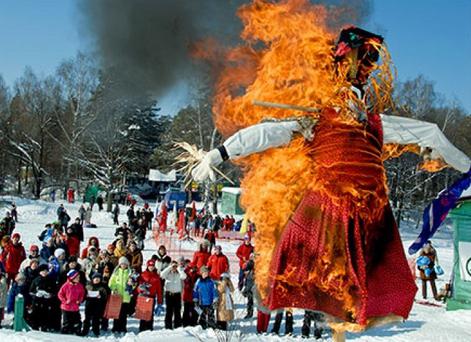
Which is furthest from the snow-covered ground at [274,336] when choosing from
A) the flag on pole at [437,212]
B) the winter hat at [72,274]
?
the flag on pole at [437,212]

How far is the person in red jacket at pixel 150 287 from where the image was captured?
1040cm

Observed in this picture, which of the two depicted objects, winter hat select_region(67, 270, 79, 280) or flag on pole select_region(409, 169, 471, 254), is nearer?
flag on pole select_region(409, 169, 471, 254)

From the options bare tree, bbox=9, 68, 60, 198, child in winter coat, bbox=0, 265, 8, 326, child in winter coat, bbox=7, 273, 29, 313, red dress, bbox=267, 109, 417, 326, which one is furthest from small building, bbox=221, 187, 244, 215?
red dress, bbox=267, 109, 417, 326

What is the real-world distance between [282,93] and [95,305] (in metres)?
7.43

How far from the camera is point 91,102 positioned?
123ft

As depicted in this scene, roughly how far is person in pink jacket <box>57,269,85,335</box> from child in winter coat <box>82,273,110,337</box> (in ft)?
0.64

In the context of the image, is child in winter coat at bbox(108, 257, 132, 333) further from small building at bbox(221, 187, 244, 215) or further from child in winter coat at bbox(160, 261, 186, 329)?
small building at bbox(221, 187, 244, 215)

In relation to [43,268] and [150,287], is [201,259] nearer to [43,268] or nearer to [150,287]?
[150,287]

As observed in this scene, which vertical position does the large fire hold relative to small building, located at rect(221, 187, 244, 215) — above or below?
below

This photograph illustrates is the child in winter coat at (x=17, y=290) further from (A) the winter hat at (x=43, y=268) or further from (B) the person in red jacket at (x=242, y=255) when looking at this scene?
(B) the person in red jacket at (x=242, y=255)

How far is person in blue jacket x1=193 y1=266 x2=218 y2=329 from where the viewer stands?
10.8 metres

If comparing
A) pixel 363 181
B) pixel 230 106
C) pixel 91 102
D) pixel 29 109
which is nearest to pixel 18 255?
pixel 230 106

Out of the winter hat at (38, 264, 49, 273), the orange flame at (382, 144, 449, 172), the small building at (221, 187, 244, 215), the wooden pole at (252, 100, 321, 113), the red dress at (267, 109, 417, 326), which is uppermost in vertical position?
the small building at (221, 187, 244, 215)

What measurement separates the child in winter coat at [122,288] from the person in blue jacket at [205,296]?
1.30 meters
